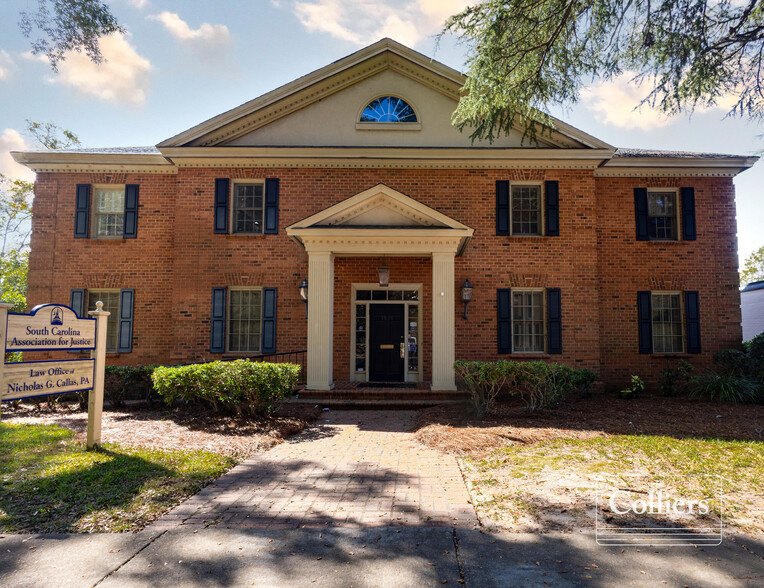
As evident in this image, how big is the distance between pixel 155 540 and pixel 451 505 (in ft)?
8.08

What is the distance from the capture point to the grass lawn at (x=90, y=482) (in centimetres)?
382

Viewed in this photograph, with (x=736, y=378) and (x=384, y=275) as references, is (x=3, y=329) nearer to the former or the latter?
(x=384, y=275)

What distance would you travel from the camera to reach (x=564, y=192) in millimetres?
12172

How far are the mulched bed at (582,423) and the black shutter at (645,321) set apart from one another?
217cm

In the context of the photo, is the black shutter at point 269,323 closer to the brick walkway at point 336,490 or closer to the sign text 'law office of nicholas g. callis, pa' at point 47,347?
the brick walkway at point 336,490

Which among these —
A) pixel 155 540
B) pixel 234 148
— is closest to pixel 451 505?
pixel 155 540

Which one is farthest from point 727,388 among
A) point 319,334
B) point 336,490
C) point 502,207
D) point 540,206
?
point 336,490

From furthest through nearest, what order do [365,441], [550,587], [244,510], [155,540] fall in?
[365,441]
[244,510]
[155,540]
[550,587]

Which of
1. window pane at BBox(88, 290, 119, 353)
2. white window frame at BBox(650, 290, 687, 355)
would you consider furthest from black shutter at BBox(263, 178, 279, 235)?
white window frame at BBox(650, 290, 687, 355)

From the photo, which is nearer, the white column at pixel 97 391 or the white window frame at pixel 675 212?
the white column at pixel 97 391

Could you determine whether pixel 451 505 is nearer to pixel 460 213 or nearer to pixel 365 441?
pixel 365 441

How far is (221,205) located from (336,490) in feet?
31.0

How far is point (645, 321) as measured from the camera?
12266 mm

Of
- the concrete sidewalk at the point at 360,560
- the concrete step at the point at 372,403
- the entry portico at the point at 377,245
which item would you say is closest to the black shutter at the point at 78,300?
the entry portico at the point at 377,245
